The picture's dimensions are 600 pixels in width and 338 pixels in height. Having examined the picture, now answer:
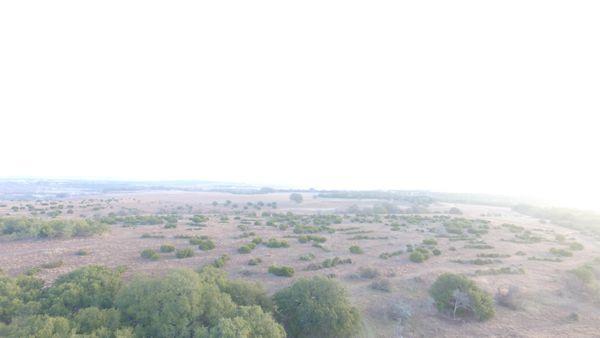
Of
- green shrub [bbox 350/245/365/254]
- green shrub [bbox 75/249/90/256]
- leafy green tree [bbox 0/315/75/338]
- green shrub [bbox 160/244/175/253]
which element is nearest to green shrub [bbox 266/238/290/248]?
green shrub [bbox 350/245/365/254]

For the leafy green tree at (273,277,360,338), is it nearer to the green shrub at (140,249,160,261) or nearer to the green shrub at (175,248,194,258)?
the green shrub at (175,248,194,258)

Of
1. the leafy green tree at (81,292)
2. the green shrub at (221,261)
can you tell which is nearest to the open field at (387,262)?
the green shrub at (221,261)

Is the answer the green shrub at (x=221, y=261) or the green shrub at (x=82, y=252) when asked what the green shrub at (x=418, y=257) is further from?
the green shrub at (x=82, y=252)

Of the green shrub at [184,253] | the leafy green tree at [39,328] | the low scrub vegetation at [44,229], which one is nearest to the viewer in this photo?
the leafy green tree at [39,328]

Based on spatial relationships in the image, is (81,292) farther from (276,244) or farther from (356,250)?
(356,250)

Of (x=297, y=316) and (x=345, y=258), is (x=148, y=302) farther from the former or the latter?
(x=345, y=258)

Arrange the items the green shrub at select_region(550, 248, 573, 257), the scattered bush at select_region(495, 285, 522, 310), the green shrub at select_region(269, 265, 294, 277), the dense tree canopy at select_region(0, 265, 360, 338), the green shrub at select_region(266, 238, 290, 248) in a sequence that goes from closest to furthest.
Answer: the dense tree canopy at select_region(0, 265, 360, 338), the scattered bush at select_region(495, 285, 522, 310), the green shrub at select_region(269, 265, 294, 277), the green shrub at select_region(266, 238, 290, 248), the green shrub at select_region(550, 248, 573, 257)
